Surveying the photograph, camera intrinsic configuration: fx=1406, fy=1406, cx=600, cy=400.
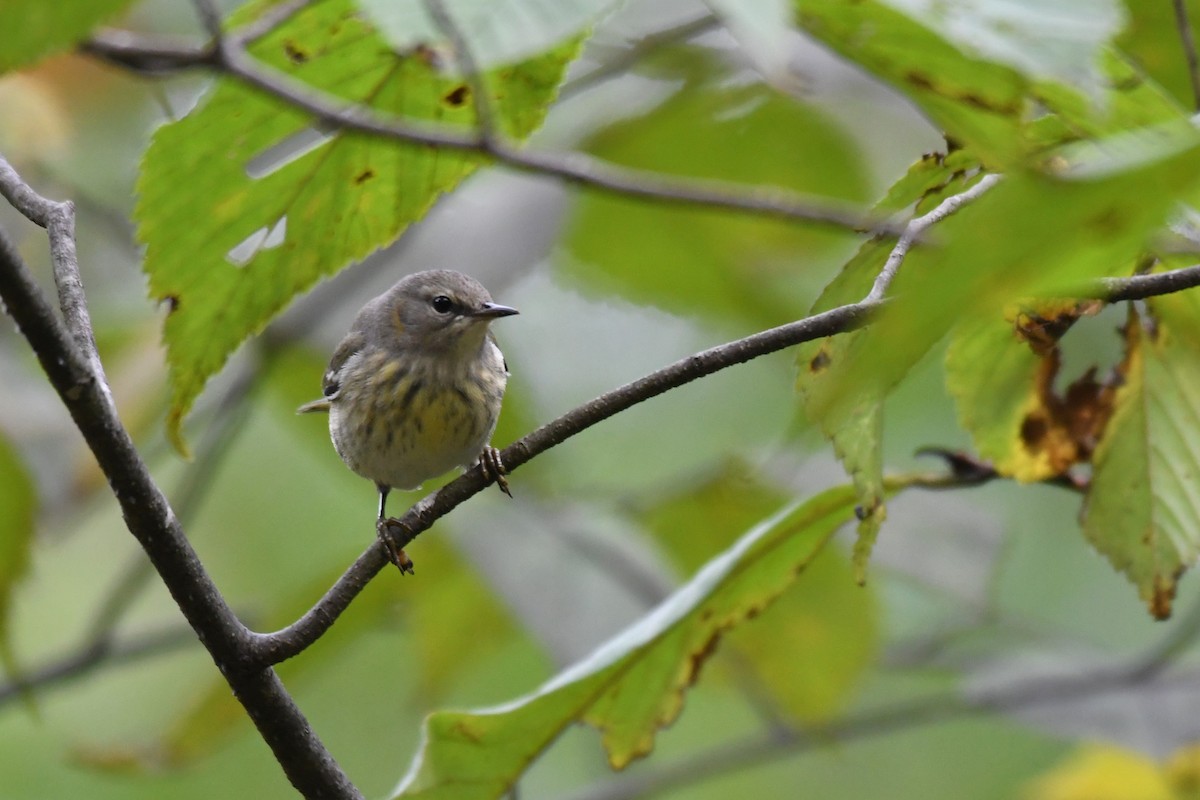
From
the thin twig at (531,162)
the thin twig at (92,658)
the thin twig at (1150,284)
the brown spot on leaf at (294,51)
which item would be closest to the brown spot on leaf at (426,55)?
the brown spot on leaf at (294,51)

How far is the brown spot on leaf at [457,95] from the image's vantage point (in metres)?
2.04

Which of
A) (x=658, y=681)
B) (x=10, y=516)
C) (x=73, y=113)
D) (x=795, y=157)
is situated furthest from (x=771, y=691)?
(x=73, y=113)

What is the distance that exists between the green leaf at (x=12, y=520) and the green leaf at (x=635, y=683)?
115 centimetres

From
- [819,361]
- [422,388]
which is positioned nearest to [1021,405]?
[819,361]

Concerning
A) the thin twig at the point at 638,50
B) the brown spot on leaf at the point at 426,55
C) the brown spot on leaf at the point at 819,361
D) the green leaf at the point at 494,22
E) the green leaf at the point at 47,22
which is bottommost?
the thin twig at the point at 638,50

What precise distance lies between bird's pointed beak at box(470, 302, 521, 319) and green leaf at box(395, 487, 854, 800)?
4.96ft

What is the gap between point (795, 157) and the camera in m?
4.00

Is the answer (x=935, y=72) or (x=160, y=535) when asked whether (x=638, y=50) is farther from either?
(x=935, y=72)

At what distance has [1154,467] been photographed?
2.43 metres

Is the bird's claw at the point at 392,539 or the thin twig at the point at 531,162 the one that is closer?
the thin twig at the point at 531,162

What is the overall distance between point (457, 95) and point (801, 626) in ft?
6.58

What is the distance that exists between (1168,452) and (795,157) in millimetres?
1825

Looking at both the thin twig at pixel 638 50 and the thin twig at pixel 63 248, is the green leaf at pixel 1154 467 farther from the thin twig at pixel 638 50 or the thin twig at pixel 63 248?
the thin twig at pixel 63 248

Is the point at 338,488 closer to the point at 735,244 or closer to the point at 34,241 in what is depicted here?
the point at 34,241
